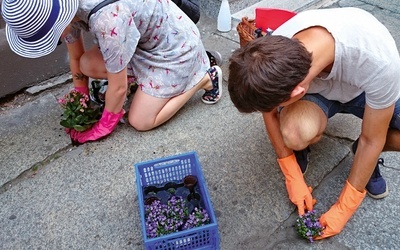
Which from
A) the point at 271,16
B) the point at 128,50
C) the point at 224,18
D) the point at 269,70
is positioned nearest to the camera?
the point at 269,70

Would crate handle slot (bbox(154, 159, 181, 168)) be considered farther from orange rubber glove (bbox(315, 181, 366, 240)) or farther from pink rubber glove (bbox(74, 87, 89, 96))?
pink rubber glove (bbox(74, 87, 89, 96))

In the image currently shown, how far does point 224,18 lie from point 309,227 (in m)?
1.91

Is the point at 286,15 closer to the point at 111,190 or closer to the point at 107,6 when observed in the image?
the point at 107,6

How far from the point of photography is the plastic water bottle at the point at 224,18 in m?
3.11

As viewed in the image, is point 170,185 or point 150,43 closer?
point 170,185

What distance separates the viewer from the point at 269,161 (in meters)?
2.03

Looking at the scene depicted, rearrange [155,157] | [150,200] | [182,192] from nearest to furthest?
[150,200] → [182,192] → [155,157]

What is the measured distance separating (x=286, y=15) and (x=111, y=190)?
1.44 meters

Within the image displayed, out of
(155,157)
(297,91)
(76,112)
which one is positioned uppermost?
(297,91)

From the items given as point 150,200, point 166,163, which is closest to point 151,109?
point 166,163

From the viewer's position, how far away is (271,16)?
2490 mm

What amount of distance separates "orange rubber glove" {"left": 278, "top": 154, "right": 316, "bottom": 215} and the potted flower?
3.30ft

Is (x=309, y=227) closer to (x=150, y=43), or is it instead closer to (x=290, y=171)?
(x=290, y=171)

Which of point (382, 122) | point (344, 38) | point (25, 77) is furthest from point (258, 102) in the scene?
point (25, 77)
